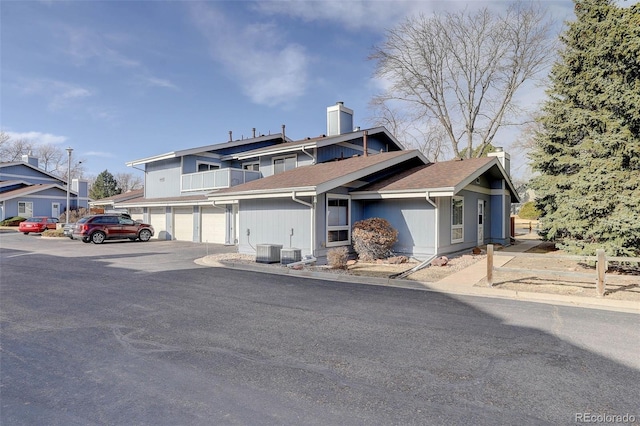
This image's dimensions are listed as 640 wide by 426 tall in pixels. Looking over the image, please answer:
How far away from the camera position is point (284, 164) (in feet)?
64.7

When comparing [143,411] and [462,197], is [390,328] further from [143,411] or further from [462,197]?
[462,197]

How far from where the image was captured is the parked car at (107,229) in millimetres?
19438

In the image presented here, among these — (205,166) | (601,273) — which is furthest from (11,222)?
(601,273)

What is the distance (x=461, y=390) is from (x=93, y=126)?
31.7 meters

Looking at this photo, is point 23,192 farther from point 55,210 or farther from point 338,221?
point 338,221

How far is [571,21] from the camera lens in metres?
13.6

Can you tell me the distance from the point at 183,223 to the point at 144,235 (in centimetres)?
230

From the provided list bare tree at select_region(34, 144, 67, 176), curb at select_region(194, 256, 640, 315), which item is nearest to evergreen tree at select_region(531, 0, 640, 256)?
curb at select_region(194, 256, 640, 315)

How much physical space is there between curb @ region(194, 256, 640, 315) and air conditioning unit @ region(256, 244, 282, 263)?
0.85 meters

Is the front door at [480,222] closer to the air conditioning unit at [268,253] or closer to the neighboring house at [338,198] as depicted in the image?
the neighboring house at [338,198]

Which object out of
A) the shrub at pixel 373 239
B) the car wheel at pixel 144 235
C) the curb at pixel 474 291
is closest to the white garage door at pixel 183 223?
the car wheel at pixel 144 235

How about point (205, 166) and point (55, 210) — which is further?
point (55, 210)

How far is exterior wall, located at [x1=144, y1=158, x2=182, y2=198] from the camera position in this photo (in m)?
22.4

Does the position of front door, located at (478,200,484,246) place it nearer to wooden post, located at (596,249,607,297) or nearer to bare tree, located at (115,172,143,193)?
wooden post, located at (596,249,607,297)
